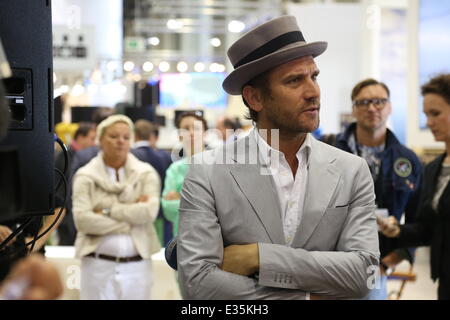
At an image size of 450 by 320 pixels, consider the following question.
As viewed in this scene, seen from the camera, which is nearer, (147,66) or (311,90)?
(311,90)

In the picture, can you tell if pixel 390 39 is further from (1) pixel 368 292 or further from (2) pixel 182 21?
(2) pixel 182 21

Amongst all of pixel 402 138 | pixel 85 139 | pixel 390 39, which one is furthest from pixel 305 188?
pixel 390 39

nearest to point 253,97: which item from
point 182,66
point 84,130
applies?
point 84,130

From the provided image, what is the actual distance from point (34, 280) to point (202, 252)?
3.40ft

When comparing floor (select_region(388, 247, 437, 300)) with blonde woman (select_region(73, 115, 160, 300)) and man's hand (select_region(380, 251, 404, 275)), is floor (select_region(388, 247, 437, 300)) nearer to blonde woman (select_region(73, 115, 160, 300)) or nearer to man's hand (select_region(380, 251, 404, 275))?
man's hand (select_region(380, 251, 404, 275))

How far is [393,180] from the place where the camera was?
321 cm

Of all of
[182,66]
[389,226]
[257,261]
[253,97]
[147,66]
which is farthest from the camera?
[182,66]

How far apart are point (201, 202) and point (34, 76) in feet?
1.83

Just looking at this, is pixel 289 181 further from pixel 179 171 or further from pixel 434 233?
pixel 179 171

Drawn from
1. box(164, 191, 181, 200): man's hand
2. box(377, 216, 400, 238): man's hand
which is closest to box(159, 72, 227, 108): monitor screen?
box(164, 191, 181, 200): man's hand

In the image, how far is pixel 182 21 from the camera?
21094 millimetres

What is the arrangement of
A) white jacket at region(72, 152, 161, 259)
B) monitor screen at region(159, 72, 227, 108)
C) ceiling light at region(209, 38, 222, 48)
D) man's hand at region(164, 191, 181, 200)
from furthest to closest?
ceiling light at region(209, 38, 222, 48)
monitor screen at region(159, 72, 227, 108)
man's hand at region(164, 191, 181, 200)
white jacket at region(72, 152, 161, 259)

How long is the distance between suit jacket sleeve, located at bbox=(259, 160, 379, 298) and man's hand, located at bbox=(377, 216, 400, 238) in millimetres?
1282

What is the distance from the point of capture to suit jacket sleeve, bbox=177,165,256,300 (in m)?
1.77
